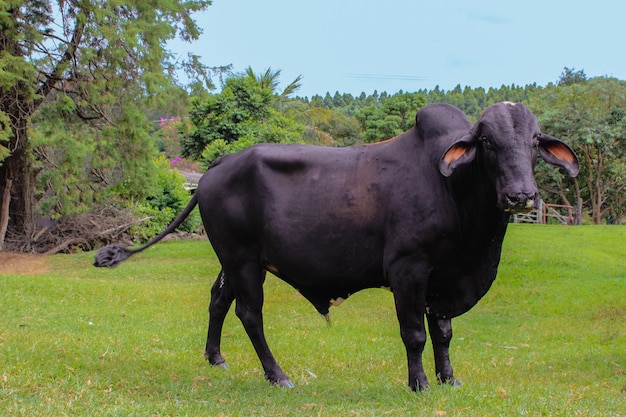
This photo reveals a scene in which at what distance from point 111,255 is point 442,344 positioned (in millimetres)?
3328

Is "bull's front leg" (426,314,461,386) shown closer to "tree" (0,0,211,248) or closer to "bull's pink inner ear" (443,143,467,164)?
"bull's pink inner ear" (443,143,467,164)

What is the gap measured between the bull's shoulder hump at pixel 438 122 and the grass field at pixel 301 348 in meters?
2.00

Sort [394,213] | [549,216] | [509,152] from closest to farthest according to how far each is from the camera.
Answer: [509,152] → [394,213] → [549,216]

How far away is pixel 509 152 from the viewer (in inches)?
195

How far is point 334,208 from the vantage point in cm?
578

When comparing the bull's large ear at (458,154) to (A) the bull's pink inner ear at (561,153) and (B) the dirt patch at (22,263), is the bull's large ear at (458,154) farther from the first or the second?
(B) the dirt patch at (22,263)

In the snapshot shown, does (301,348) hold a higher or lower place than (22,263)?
higher

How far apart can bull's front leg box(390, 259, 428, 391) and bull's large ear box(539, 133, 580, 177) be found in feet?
4.24

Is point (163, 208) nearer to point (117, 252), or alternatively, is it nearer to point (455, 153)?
point (117, 252)

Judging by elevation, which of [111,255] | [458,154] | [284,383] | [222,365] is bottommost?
[222,365]

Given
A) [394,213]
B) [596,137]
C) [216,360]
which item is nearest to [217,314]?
[216,360]

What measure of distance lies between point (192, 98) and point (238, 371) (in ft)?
75.2

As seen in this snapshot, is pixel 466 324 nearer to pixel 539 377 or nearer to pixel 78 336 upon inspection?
pixel 539 377

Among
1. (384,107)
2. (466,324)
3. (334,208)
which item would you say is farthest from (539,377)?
(384,107)
